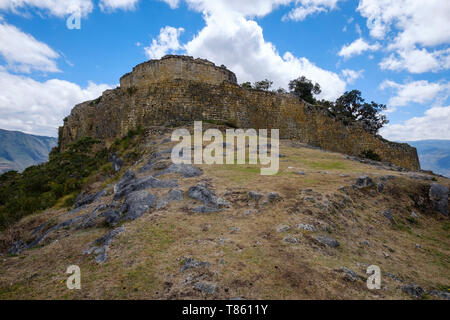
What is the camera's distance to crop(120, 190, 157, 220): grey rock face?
5.18 meters

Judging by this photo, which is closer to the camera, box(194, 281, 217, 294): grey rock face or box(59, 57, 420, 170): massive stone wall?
box(194, 281, 217, 294): grey rock face

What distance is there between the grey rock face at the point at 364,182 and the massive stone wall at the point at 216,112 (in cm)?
1080

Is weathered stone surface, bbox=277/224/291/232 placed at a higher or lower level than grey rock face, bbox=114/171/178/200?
lower

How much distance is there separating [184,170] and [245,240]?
3978 millimetres

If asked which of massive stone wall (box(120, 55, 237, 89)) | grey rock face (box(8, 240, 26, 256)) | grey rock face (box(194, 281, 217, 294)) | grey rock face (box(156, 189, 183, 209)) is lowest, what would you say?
grey rock face (box(8, 240, 26, 256))

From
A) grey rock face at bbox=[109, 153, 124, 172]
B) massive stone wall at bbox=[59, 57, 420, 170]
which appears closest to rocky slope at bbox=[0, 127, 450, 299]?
grey rock face at bbox=[109, 153, 124, 172]

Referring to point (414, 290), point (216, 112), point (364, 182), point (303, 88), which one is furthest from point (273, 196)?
point (303, 88)

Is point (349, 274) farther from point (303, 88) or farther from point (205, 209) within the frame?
point (303, 88)

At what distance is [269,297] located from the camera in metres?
2.72

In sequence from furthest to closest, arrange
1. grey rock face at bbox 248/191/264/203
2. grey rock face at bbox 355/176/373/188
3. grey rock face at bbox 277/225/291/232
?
grey rock face at bbox 355/176/373/188 → grey rock face at bbox 248/191/264/203 → grey rock face at bbox 277/225/291/232

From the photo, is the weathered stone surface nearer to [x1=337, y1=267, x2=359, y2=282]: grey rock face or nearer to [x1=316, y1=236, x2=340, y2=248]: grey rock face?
[x1=316, y1=236, x2=340, y2=248]: grey rock face

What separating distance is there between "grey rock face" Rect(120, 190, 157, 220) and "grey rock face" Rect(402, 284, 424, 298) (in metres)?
4.67

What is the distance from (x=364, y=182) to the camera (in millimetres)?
7023
